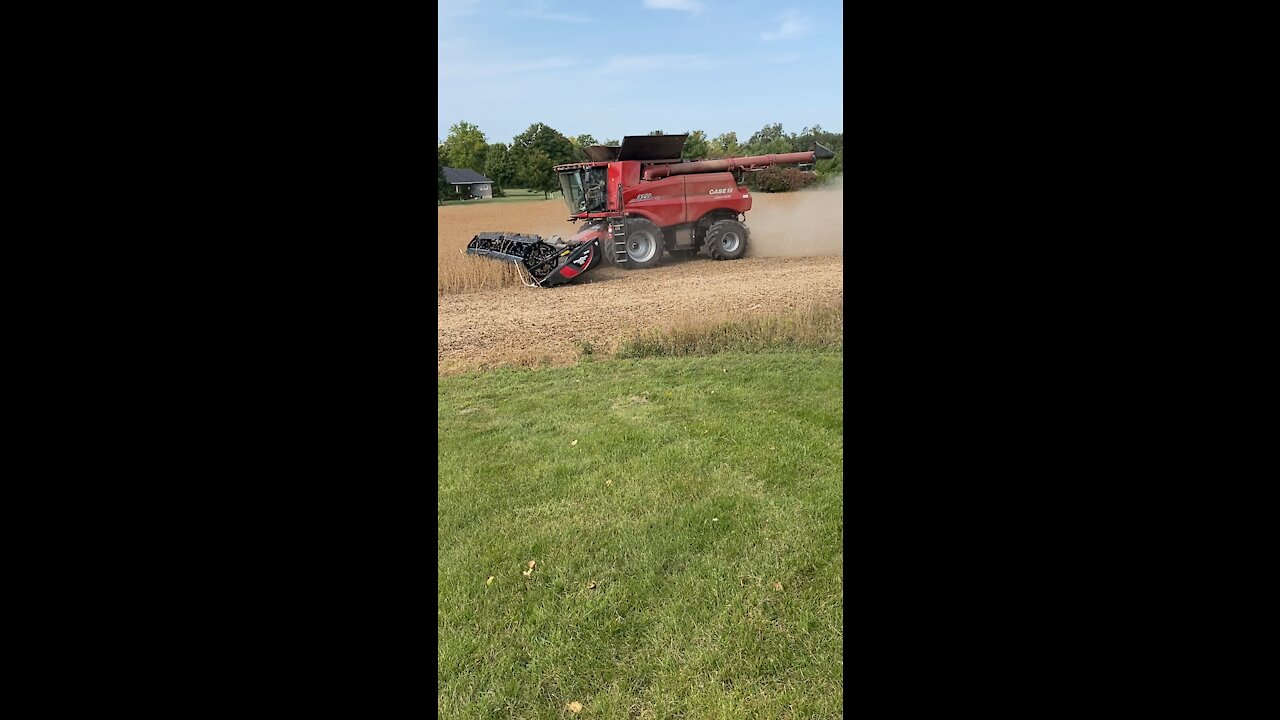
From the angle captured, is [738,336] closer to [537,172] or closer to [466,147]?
[537,172]

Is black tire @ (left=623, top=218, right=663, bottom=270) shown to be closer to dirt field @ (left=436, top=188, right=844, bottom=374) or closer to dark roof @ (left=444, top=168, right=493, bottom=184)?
dirt field @ (left=436, top=188, right=844, bottom=374)

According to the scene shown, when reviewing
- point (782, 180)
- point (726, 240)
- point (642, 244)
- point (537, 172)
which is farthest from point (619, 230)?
point (537, 172)

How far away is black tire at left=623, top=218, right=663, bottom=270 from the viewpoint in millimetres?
13133

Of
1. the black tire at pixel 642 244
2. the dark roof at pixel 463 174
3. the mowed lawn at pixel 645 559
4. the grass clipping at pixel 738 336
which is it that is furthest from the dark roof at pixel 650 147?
the dark roof at pixel 463 174

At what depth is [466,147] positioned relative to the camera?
32.2m

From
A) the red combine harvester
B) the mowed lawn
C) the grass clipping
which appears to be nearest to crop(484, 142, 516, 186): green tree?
the red combine harvester

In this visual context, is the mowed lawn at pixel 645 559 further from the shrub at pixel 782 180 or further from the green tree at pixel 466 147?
the green tree at pixel 466 147

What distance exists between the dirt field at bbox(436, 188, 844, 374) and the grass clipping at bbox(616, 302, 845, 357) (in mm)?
338

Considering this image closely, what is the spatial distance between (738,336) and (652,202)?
533cm
